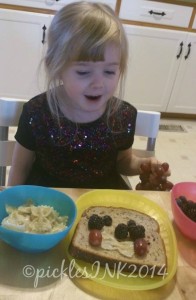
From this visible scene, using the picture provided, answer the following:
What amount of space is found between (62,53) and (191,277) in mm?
579

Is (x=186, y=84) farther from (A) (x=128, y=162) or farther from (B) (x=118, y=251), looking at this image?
(B) (x=118, y=251)

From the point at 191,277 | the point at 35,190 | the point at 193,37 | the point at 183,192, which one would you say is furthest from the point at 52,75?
the point at 193,37

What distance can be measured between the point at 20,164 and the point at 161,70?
1744mm

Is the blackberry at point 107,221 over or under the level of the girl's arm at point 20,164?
over

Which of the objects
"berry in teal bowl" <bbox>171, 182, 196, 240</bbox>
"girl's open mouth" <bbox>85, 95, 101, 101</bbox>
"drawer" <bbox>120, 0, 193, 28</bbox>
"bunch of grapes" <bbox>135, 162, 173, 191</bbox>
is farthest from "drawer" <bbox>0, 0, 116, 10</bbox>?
"berry in teal bowl" <bbox>171, 182, 196, 240</bbox>

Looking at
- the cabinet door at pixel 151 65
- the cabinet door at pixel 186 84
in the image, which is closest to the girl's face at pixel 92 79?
the cabinet door at pixel 151 65

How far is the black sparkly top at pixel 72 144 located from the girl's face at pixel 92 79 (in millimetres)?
100

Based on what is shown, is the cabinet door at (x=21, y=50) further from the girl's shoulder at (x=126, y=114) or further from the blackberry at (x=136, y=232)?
the blackberry at (x=136, y=232)

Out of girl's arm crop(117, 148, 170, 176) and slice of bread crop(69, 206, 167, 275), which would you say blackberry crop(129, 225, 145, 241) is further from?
girl's arm crop(117, 148, 170, 176)

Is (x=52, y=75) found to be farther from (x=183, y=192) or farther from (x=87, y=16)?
(x=183, y=192)

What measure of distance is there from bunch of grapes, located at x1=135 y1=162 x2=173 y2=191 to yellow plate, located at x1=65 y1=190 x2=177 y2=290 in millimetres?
68

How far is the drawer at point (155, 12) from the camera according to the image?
2148 mm

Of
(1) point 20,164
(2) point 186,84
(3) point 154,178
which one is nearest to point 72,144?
(1) point 20,164

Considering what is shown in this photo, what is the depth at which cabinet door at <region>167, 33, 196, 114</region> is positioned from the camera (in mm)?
2422
